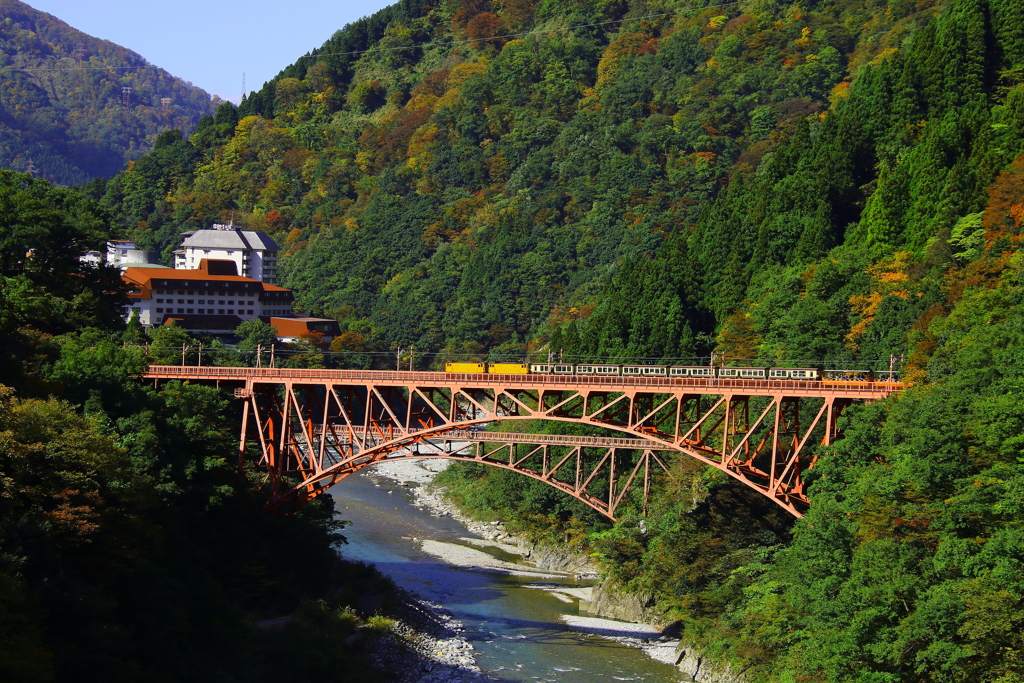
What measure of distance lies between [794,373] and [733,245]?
2856cm

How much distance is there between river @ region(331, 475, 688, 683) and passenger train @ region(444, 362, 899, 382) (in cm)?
1214

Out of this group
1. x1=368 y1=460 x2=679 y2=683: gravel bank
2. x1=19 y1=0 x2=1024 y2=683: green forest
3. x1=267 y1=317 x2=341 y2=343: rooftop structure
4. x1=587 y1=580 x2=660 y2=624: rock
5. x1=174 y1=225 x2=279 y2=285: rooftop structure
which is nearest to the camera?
x1=19 y1=0 x2=1024 y2=683: green forest

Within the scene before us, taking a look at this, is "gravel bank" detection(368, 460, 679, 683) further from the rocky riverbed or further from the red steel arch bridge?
the red steel arch bridge

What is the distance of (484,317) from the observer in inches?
5512

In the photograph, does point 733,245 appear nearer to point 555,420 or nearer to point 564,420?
point 555,420

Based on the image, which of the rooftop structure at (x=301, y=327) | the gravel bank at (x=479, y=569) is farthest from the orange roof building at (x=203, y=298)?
the gravel bank at (x=479, y=569)

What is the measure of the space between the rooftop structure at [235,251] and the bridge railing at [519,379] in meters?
91.8

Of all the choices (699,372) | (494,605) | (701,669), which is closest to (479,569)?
(494,605)

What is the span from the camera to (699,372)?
7325 centimetres

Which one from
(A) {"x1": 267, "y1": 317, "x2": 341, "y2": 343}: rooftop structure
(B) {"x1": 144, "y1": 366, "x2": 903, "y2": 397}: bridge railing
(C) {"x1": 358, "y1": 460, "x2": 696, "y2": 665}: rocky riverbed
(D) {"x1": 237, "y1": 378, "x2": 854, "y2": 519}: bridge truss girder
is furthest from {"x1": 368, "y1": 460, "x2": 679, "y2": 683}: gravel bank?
(A) {"x1": 267, "y1": 317, "x2": 341, "y2": 343}: rooftop structure

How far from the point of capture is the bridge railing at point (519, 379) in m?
51.2

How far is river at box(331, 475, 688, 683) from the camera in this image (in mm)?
52594

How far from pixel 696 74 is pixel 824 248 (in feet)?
296

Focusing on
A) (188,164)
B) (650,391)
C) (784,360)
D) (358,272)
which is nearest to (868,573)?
(650,391)
